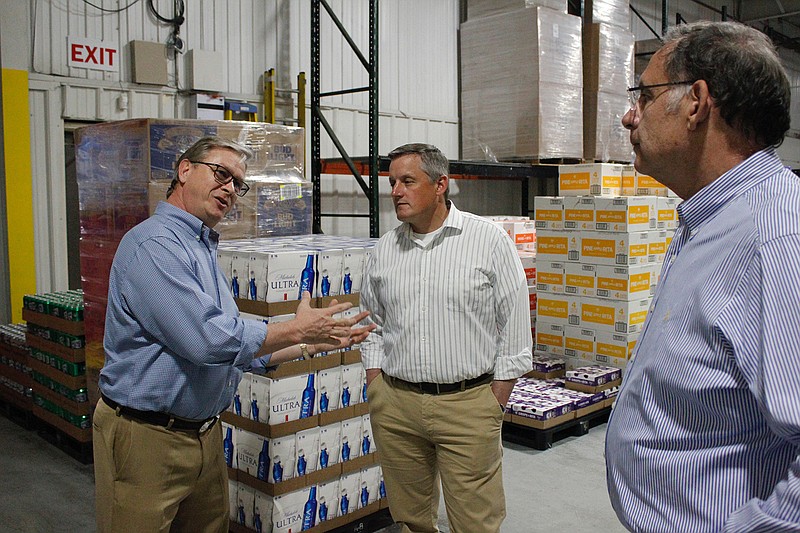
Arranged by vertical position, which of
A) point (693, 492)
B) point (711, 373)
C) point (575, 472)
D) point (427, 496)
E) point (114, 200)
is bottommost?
point (575, 472)

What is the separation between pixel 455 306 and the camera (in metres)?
3.24

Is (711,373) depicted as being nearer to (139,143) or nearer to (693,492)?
(693,492)

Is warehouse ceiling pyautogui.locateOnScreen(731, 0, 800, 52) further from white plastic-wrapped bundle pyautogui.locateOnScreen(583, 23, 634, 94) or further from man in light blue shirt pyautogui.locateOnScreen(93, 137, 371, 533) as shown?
man in light blue shirt pyautogui.locateOnScreen(93, 137, 371, 533)

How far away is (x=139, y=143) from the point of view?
484cm

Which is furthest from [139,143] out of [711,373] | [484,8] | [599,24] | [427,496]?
[599,24]

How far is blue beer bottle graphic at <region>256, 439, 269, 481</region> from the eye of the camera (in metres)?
3.88

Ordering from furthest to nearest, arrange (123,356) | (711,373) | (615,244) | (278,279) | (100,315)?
1. (615,244)
2. (100,315)
3. (278,279)
4. (123,356)
5. (711,373)

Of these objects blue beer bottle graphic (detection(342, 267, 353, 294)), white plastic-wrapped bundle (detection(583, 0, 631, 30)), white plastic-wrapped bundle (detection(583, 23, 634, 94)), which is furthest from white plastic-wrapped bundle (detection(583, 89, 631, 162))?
blue beer bottle graphic (detection(342, 267, 353, 294))

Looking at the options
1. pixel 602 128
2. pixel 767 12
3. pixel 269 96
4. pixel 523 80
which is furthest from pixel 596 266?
pixel 767 12

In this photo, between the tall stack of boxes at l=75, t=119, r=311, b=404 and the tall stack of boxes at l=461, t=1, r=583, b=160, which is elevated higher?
the tall stack of boxes at l=461, t=1, r=583, b=160

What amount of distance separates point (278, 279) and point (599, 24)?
7.99m

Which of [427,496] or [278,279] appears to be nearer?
[427,496]

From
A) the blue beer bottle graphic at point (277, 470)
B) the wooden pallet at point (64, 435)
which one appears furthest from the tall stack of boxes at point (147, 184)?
the blue beer bottle graphic at point (277, 470)

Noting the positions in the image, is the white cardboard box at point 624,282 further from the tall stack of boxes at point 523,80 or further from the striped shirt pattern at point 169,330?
the striped shirt pattern at point 169,330
